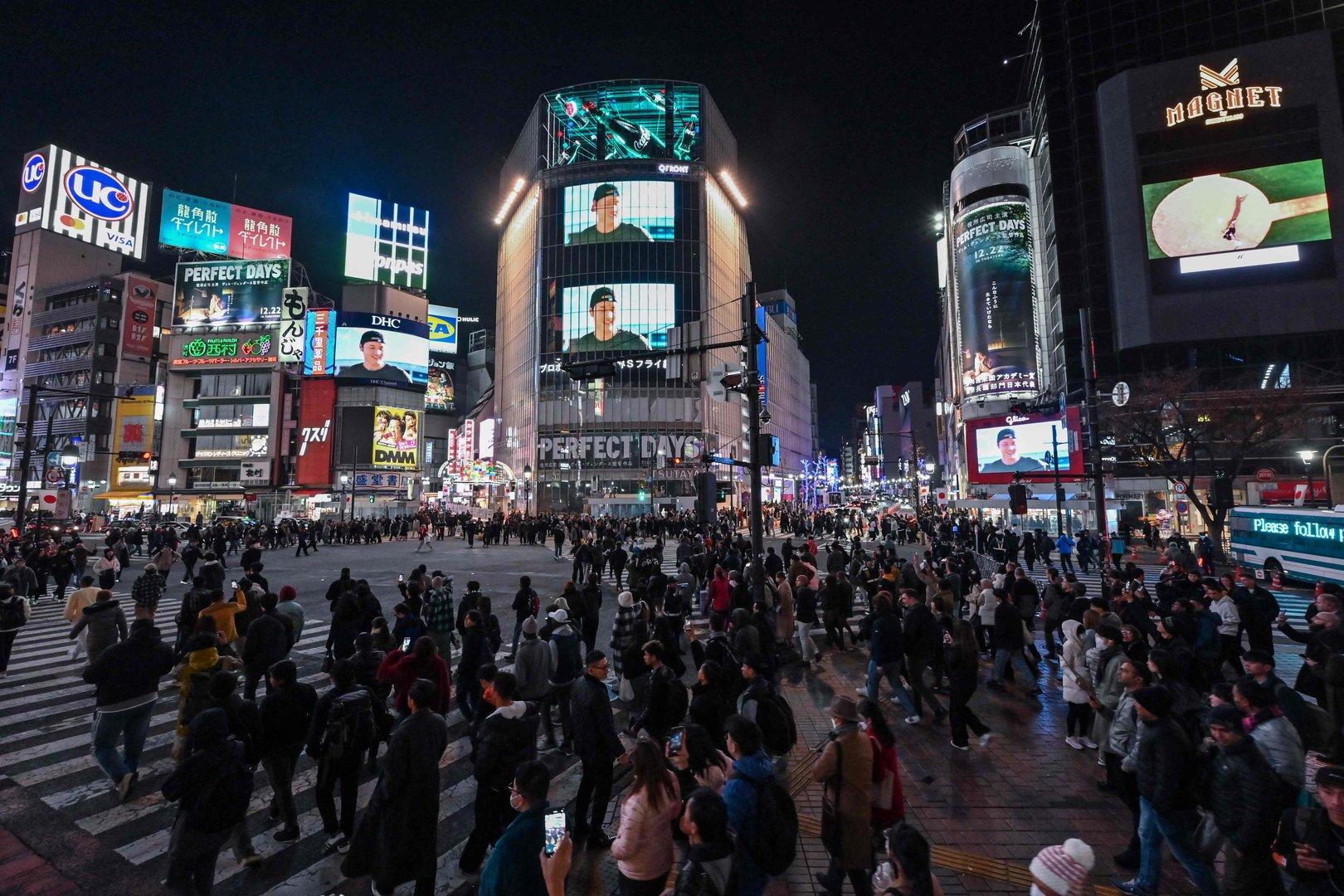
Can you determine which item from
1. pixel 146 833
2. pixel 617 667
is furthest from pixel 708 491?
pixel 146 833

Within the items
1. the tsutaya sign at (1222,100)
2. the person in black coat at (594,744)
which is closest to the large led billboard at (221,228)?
the person in black coat at (594,744)

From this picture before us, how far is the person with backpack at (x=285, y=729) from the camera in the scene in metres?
5.33

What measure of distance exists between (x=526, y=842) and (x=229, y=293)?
80101mm

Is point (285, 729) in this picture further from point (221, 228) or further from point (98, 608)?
point (221, 228)

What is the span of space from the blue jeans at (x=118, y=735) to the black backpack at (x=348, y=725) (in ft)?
8.80

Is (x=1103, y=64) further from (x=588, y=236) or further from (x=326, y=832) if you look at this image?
(x=326, y=832)

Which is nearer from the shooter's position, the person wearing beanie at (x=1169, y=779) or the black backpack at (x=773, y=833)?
the black backpack at (x=773, y=833)

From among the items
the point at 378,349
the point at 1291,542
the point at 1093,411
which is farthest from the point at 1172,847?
the point at 378,349

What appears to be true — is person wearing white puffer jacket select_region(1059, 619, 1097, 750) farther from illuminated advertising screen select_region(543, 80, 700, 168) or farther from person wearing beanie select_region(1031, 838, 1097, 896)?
illuminated advertising screen select_region(543, 80, 700, 168)

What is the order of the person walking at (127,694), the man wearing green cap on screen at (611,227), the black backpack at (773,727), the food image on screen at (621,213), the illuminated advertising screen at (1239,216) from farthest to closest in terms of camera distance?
the food image on screen at (621,213), the man wearing green cap on screen at (611,227), the illuminated advertising screen at (1239,216), the person walking at (127,694), the black backpack at (773,727)

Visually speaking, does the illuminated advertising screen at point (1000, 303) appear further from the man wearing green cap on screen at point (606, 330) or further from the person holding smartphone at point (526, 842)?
the person holding smartphone at point (526, 842)

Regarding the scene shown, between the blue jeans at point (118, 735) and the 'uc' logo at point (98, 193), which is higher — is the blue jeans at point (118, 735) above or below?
below

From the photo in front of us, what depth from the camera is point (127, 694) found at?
6.20 m

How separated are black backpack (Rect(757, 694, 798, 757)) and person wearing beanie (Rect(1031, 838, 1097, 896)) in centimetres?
255
